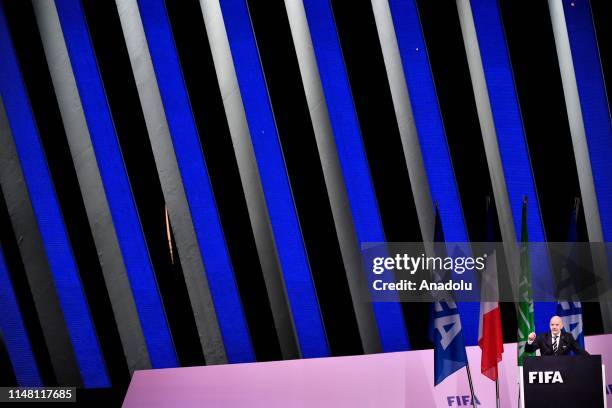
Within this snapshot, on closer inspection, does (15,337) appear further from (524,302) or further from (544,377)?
(544,377)

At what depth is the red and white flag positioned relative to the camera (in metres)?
7.08

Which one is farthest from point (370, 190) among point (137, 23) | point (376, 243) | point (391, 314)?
point (137, 23)

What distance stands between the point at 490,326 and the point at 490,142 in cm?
194

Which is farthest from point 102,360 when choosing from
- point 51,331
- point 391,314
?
point 391,314

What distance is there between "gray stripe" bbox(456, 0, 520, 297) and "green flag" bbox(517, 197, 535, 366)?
2.70ft

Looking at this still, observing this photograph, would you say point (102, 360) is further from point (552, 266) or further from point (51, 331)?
point (552, 266)

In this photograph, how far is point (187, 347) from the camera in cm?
856

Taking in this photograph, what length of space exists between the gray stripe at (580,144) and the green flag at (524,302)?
1.06m

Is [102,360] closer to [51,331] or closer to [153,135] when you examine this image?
[51,331]

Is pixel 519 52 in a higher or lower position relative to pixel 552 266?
higher

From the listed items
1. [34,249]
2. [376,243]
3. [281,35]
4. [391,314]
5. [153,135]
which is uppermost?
[281,35]

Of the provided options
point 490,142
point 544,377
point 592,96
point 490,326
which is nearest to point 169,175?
point 490,142

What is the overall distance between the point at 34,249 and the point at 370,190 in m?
3.15

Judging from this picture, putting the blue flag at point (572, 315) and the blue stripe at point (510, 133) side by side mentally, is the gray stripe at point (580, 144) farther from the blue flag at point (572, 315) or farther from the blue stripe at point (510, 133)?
the blue flag at point (572, 315)
